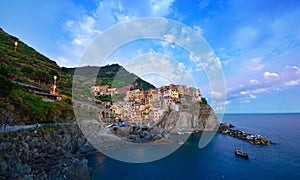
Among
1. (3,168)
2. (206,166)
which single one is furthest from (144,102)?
(3,168)

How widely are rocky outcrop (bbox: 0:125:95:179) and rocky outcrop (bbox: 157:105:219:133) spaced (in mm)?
24111

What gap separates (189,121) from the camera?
36625 millimetres

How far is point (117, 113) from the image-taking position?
37688mm

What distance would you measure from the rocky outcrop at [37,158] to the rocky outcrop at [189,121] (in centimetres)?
2411

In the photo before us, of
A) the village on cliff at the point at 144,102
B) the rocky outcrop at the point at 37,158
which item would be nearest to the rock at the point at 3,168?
the rocky outcrop at the point at 37,158

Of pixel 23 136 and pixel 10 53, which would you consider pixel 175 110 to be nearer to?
pixel 23 136

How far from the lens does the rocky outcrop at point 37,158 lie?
7146 mm

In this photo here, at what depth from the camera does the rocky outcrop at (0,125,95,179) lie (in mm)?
7146

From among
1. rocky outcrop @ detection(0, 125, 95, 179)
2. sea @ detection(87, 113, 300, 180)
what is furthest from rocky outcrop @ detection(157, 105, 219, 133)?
rocky outcrop @ detection(0, 125, 95, 179)

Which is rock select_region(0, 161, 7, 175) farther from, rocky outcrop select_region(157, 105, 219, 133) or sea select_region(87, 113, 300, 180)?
rocky outcrop select_region(157, 105, 219, 133)

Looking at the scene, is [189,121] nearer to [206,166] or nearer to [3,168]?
[206,166]

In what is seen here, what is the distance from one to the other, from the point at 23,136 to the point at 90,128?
1131 cm

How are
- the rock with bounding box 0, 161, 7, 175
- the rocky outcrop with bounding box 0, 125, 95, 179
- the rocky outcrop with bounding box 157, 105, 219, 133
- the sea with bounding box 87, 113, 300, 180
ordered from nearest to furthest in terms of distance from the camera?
the rock with bounding box 0, 161, 7, 175 < the rocky outcrop with bounding box 0, 125, 95, 179 < the sea with bounding box 87, 113, 300, 180 < the rocky outcrop with bounding box 157, 105, 219, 133

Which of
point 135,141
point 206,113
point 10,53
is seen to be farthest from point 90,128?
point 206,113
